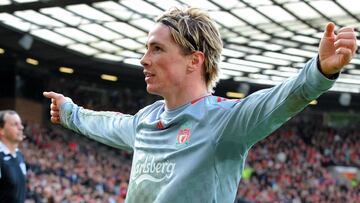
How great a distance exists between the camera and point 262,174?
93.0 feet

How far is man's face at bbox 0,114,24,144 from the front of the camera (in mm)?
6988

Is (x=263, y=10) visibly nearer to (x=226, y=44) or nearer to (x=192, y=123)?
(x=226, y=44)

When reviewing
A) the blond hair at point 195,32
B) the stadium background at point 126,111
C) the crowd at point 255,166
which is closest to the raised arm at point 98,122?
the blond hair at point 195,32

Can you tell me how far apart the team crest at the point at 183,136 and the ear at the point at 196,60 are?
212 mm

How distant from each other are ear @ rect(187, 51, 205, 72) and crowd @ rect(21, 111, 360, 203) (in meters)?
13.3

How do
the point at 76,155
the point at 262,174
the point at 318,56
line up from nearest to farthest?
the point at 318,56
the point at 76,155
the point at 262,174

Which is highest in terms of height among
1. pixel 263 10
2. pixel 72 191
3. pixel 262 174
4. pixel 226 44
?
pixel 263 10

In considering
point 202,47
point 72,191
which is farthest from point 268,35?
point 202,47

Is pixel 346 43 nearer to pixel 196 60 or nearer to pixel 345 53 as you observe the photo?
pixel 345 53

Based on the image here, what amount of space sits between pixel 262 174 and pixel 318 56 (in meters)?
26.9

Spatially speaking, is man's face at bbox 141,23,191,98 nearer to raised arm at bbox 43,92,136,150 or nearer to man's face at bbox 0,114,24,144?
raised arm at bbox 43,92,136,150

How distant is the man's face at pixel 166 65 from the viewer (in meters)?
2.32

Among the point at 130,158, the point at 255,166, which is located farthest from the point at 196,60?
the point at 130,158

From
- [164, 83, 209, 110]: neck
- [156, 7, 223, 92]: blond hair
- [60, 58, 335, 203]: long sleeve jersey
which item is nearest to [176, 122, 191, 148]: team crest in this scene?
[60, 58, 335, 203]: long sleeve jersey
